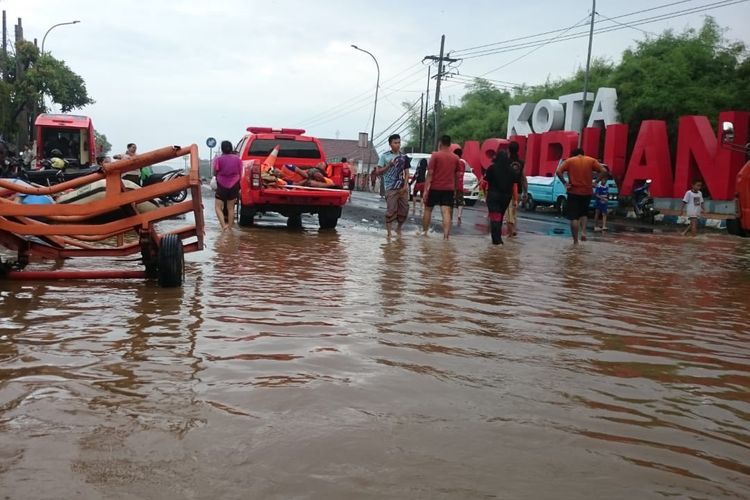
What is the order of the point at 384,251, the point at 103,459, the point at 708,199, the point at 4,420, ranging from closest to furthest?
the point at 103,459, the point at 4,420, the point at 384,251, the point at 708,199

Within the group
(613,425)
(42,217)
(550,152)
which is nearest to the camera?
(613,425)

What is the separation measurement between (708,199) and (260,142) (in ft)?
59.6

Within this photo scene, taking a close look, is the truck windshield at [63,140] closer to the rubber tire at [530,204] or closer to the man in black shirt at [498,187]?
the rubber tire at [530,204]

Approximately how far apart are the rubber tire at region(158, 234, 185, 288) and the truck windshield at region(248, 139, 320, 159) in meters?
8.86

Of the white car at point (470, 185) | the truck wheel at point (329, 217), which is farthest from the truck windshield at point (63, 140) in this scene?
the truck wheel at point (329, 217)

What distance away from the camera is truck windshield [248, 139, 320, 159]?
15.0 metres

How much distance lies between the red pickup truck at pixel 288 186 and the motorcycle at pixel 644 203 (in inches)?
611

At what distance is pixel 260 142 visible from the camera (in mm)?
14984

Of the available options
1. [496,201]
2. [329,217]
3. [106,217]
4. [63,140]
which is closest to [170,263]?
[106,217]

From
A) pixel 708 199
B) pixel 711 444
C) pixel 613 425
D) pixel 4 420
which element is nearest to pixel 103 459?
pixel 4 420

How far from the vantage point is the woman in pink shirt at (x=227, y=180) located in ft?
43.7

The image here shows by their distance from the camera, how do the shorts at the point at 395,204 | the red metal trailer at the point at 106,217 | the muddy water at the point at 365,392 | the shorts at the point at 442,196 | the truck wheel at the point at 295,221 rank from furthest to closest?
the truck wheel at the point at 295,221, the shorts at the point at 395,204, the shorts at the point at 442,196, the red metal trailer at the point at 106,217, the muddy water at the point at 365,392

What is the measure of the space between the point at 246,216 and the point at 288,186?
129 centimetres

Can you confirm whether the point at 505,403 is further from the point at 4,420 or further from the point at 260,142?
the point at 260,142
